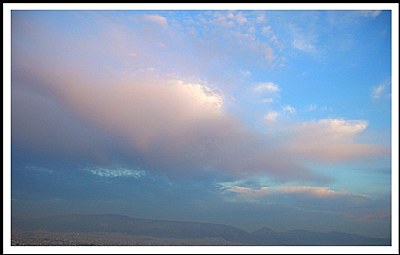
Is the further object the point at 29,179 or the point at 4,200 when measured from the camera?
the point at 29,179

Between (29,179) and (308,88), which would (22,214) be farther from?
(308,88)

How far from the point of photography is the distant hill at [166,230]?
6.72m

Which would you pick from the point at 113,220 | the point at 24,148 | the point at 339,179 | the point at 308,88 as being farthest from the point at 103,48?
the point at 339,179

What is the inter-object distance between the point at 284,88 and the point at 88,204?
3112mm

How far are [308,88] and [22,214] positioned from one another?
4236mm

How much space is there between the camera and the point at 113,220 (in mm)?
6770

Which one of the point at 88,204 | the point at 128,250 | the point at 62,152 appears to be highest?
the point at 62,152

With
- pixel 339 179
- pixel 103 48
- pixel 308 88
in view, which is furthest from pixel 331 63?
pixel 103 48

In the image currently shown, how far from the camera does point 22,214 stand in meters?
6.79

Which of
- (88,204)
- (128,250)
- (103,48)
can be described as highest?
(103,48)

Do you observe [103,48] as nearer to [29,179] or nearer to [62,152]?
[62,152]

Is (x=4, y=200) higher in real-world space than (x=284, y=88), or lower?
lower

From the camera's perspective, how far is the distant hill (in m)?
6.72

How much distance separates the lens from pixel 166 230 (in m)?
6.91
